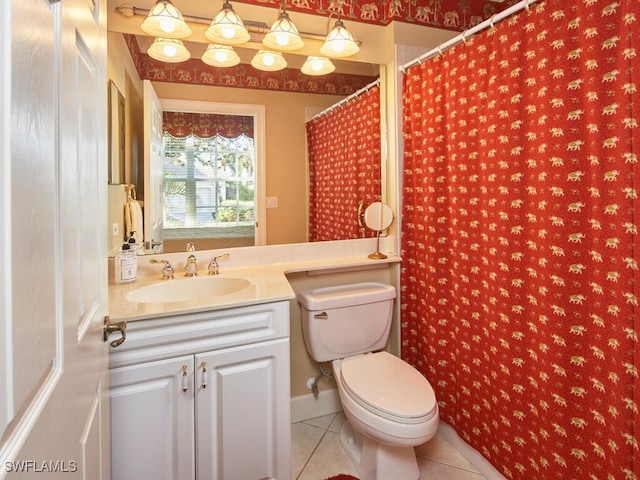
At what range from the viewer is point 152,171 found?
5.59 feet

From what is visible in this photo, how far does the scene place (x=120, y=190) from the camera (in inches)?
62.4

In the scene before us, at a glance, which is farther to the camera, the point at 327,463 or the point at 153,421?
the point at 327,463

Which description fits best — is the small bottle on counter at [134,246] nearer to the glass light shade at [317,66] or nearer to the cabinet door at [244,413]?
the cabinet door at [244,413]

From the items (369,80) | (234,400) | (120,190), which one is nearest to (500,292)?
(234,400)

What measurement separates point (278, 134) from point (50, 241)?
1.56m

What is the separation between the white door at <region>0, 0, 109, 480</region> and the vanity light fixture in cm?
105

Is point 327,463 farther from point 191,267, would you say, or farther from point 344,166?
point 344,166

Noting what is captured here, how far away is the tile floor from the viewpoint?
1.65m

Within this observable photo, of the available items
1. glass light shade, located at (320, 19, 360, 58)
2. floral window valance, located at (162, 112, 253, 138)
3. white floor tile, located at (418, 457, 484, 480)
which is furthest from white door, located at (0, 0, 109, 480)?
white floor tile, located at (418, 457, 484, 480)

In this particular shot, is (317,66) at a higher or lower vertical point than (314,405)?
higher

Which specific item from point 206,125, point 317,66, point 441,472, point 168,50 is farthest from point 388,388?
point 168,50

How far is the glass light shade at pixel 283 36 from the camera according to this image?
1.73 meters

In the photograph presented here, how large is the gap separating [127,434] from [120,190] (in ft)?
3.16

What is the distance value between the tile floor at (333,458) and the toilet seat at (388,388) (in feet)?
1.47
